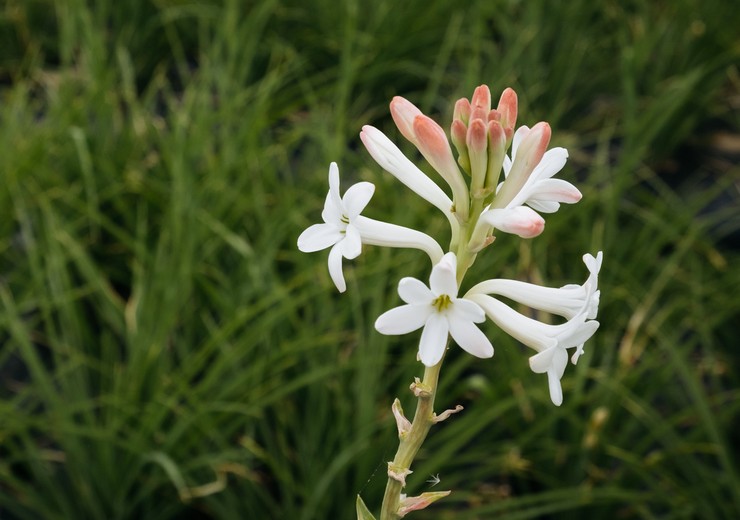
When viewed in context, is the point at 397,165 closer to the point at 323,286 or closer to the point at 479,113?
the point at 479,113

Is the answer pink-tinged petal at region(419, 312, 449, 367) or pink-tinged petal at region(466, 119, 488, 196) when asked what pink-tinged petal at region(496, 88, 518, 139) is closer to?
pink-tinged petal at region(466, 119, 488, 196)

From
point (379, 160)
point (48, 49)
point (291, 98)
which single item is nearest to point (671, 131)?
point (291, 98)

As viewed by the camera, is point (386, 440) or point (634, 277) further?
point (634, 277)

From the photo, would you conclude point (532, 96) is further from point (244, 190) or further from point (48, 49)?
point (48, 49)

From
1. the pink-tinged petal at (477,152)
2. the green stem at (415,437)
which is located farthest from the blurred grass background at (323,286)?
the pink-tinged petal at (477,152)

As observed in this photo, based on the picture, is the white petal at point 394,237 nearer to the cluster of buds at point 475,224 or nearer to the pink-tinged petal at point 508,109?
the cluster of buds at point 475,224

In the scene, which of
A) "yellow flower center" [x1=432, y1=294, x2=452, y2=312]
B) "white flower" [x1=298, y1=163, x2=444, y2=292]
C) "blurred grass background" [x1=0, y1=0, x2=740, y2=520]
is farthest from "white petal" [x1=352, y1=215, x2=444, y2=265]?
"blurred grass background" [x1=0, y1=0, x2=740, y2=520]

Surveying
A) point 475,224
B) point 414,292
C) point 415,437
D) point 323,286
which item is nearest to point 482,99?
point 475,224
